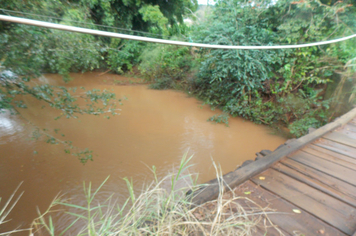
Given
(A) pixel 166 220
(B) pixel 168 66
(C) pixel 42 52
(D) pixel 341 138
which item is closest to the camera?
(A) pixel 166 220

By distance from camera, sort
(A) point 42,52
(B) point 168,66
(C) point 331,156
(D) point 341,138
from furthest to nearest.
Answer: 1. (B) point 168,66
2. (D) point 341,138
3. (A) point 42,52
4. (C) point 331,156

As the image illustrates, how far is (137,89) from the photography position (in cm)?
812

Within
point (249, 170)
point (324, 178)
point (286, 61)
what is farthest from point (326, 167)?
point (286, 61)

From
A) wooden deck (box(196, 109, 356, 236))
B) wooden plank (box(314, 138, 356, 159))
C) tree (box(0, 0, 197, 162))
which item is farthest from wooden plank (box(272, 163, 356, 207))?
tree (box(0, 0, 197, 162))

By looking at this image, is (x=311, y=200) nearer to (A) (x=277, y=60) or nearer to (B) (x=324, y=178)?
(B) (x=324, y=178)

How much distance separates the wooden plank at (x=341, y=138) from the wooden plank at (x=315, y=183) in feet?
3.65

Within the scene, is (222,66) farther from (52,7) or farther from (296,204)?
(296,204)

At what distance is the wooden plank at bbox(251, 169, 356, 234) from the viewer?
1412 mm

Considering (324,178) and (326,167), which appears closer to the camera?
(324,178)

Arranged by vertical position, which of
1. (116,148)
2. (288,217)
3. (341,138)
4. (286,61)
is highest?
(286,61)

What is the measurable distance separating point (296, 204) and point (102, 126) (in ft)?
13.6

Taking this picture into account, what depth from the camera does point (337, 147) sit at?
2420mm

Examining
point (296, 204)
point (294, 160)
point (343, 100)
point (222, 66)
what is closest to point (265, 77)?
point (222, 66)

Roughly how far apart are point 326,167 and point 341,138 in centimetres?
92
